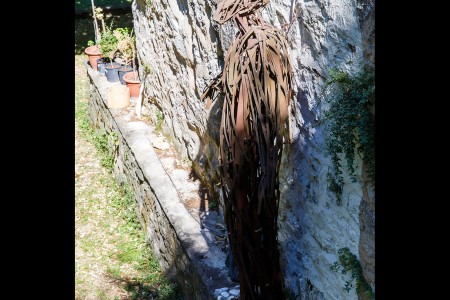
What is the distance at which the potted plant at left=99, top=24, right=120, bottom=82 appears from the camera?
21.8 ft

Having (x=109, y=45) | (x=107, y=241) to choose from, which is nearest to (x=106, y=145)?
(x=109, y=45)

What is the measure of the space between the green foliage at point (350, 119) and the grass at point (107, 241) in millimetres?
2238

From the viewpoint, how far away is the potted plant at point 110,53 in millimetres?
6647

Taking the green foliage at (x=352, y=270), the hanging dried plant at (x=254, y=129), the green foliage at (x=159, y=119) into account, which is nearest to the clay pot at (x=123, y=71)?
the green foliage at (x=159, y=119)

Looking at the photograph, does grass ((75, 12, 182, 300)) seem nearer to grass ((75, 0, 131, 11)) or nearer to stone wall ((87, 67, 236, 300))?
stone wall ((87, 67, 236, 300))

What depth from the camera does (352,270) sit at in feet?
7.86

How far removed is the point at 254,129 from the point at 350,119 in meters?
0.54

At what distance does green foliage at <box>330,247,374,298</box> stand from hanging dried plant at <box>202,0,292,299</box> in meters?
0.41

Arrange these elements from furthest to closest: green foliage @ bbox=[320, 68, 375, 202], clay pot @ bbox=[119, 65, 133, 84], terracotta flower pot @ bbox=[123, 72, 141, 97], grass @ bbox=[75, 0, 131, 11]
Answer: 1. grass @ bbox=[75, 0, 131, 11]
2. clay pot @ bbox=[119, 65, 133, 84]
3. terracotta flower pot @ bbox=[123, 72, 141, 97]
4. green foliage @ bbox=[320, 68, 375, 202]

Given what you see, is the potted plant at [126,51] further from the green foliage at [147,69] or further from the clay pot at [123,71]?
the green foliage at [147,69]

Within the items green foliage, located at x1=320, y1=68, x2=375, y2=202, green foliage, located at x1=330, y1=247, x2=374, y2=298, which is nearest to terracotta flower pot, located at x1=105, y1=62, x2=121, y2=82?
green foliage, located at x1=320, y1=68, x2=375, y2=202

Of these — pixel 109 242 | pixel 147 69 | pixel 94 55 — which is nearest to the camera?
pixel 109 242

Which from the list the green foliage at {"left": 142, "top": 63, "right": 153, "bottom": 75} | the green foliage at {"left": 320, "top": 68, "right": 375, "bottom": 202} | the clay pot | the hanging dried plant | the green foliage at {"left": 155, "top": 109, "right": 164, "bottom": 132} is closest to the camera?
the green foliage at {"left": 320, "top": 68, "right": 375, "bottom": 202}

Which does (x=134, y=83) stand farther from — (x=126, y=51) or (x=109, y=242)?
(x=109, y=242)
